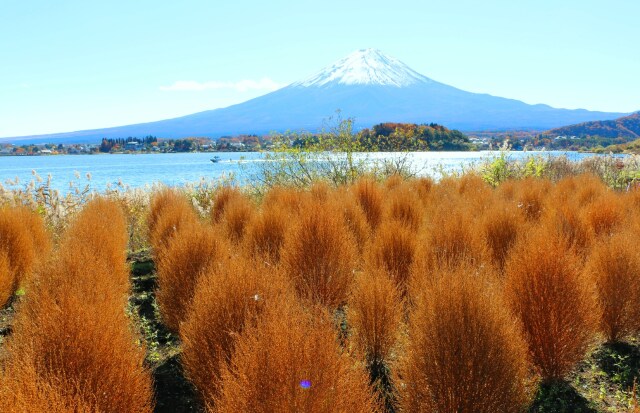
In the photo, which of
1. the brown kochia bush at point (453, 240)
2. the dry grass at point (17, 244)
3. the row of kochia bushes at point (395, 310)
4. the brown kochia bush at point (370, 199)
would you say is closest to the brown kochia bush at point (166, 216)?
the row of kochia bushes at point (395, 310)

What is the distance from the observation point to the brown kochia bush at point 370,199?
8258 mm

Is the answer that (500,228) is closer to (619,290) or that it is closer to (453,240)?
(453,240)

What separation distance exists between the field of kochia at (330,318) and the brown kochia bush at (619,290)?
0.01 meters

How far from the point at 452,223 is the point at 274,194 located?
3730mm

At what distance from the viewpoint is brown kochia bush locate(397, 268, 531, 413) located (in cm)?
297

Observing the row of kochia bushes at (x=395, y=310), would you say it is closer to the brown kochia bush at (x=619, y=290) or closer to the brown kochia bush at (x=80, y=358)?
the brown kochia bush at (x=619, y=290)

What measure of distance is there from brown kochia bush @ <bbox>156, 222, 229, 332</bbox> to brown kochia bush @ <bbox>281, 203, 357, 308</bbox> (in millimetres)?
742

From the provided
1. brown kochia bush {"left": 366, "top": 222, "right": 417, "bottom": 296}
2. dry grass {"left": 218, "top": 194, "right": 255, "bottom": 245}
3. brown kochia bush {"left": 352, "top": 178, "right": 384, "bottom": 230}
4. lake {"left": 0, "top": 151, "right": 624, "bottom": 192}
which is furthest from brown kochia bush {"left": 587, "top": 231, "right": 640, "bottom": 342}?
lake {"left": 0, "top": 151, "right": 624, "bottom": 192}

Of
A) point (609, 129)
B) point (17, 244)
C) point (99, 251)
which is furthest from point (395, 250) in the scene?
point (609, 129)

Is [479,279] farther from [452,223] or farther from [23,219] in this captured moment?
[23,219]

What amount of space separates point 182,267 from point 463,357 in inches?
121

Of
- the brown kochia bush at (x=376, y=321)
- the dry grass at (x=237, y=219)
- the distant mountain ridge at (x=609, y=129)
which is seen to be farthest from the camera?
the distant mountain ridge at (x=609, y=129)

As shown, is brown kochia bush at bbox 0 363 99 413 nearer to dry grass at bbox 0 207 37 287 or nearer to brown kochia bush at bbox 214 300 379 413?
brown kochia bush at bbox 214 300 379 413

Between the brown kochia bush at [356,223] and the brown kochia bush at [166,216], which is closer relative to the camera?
the brown kochia bush at [356,223]
